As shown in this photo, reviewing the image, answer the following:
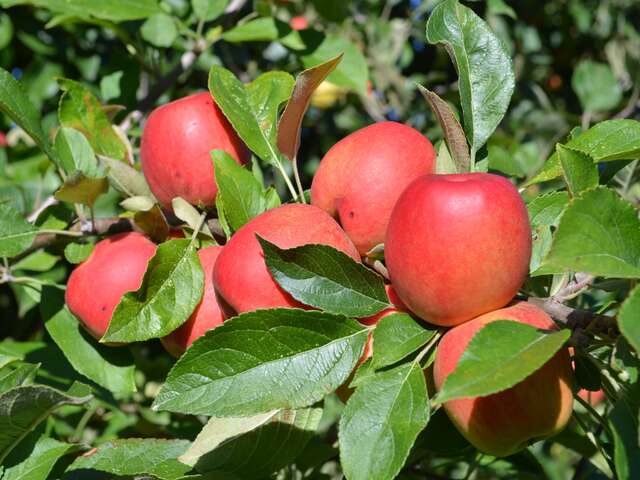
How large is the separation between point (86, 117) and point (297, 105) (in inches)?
17.2

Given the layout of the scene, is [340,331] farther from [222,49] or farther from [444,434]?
[222,49]

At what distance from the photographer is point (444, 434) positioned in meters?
1.20

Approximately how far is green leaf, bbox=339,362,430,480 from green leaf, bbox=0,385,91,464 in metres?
0.43

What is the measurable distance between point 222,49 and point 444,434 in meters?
1.55

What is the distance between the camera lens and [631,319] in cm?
70

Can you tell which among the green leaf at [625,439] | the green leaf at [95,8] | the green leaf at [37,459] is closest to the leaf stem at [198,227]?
the green leaf at [37,459]

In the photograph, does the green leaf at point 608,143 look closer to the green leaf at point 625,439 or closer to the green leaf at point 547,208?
the green leaf at point 547,208

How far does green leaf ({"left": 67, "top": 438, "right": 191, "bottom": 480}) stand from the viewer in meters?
1.12

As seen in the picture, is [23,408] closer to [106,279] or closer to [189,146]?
[106,279]

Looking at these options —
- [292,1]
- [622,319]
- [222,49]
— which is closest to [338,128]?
[292,1]

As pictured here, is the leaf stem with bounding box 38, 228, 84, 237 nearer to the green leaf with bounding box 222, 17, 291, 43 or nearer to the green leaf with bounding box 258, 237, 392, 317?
the green leaf with bounding box 258, 237, 392, 317

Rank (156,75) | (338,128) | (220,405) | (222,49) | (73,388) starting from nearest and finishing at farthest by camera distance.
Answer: (220,405) → (73,388) → (156,75) → (222,49) → (338,128)

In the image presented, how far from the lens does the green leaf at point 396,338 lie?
896 mm

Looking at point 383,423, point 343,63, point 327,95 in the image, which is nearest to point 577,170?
point 383,423
